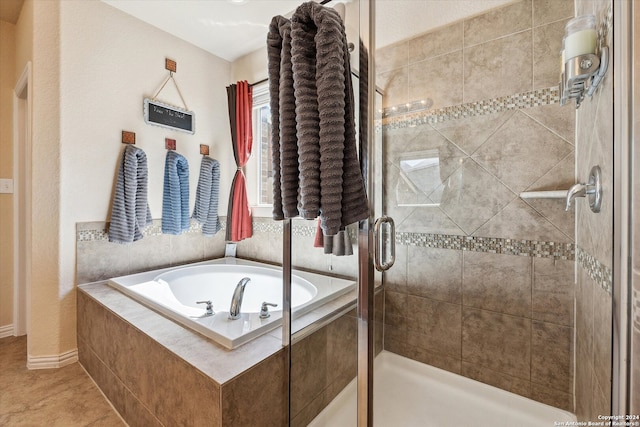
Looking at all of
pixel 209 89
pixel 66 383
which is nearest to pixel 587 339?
pixel 66 383

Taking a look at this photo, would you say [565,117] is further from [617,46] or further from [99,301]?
[99,301]

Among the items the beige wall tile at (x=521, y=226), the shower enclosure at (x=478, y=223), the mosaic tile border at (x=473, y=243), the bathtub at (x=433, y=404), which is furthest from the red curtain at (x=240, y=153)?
the beige wall tile at (x=521, y=226)

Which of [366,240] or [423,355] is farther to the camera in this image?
[423,355]

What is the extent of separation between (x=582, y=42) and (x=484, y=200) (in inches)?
30.9

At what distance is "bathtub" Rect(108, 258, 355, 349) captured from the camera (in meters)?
1.12

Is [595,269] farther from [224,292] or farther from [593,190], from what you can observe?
[224,292]

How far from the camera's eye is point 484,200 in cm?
143

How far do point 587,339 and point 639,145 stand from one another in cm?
83

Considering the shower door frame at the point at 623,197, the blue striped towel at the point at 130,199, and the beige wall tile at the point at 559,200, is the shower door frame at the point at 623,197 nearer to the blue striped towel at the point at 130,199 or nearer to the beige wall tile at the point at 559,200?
the beige wall tile at the point at 559,200

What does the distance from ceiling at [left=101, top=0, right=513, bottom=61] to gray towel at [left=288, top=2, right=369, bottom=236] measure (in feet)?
3.07

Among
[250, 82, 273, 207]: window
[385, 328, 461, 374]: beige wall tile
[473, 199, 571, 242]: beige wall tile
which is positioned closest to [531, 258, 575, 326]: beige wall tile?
[473, 199, 571, 242]: beige wall tile

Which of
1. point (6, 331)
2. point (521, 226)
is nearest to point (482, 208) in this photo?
point (521, 226)

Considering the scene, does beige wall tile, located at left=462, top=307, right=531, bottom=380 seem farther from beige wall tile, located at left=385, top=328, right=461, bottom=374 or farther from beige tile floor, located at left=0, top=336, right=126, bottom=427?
beige tile floor, located at left=0, top=336, right=126, bottom=427

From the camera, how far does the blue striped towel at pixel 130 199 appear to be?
1.94 m
